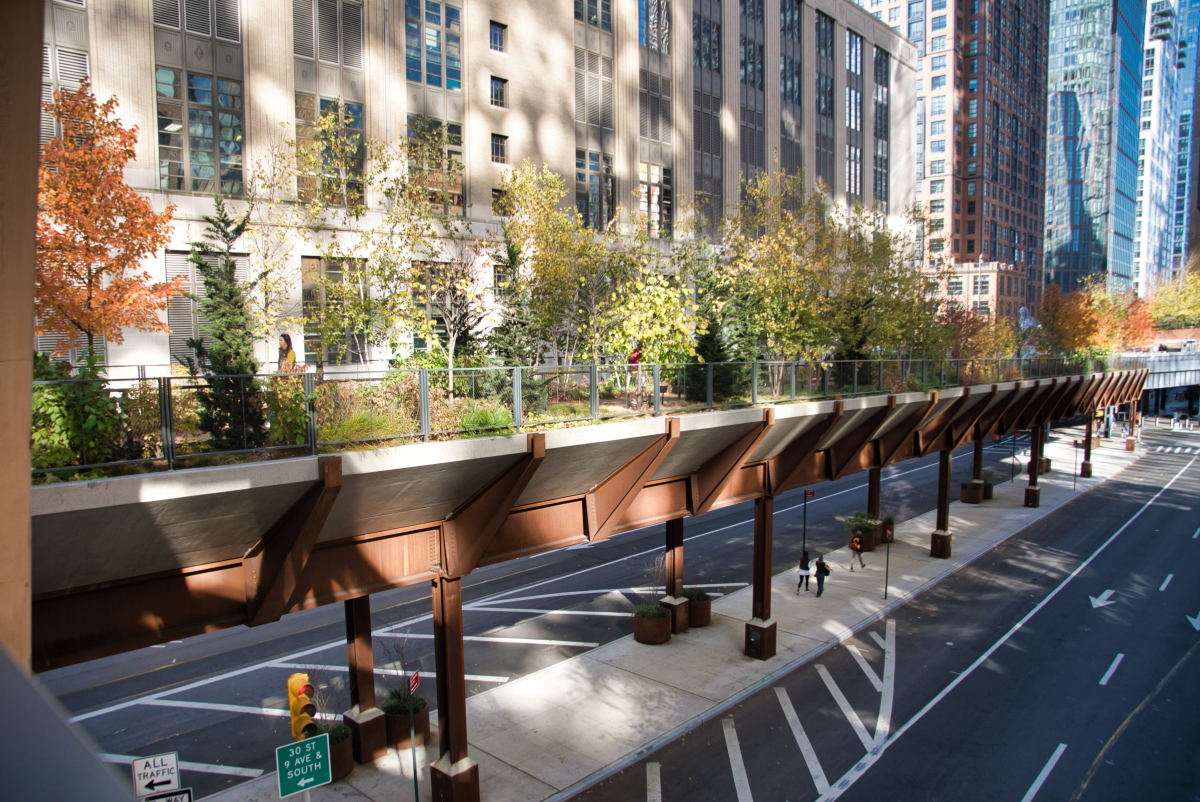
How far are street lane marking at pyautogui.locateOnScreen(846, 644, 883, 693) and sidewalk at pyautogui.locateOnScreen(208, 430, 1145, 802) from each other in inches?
21.8

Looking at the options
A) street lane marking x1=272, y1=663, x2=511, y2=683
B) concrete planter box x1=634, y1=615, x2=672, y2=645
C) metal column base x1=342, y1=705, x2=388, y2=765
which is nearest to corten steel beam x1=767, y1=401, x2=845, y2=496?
concrete planter box x1=634, y1=615, x2=672, y2=645

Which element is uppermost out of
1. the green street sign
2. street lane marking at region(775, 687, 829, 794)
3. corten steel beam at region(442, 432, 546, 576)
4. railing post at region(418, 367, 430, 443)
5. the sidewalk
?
railing post at region(418, 367, 430, 443)

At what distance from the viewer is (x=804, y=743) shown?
15.0 m

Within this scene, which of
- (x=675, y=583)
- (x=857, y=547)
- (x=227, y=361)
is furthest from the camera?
(x=857, y=547)

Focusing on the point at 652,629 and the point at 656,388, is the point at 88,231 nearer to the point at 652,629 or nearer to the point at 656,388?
the point at 656,388

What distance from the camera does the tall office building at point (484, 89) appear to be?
75.0 feet

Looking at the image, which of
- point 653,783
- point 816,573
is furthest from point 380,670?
point 816,573

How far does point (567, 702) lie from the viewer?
54.7ft

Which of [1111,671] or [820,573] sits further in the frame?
[820,573]

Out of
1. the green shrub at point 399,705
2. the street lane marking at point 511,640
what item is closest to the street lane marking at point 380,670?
the street lane marking at point 511,640

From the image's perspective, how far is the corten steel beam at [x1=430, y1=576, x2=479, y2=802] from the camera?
41.3 ft

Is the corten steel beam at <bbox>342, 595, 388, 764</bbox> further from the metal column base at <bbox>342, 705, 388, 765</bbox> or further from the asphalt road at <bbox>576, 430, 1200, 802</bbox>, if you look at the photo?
the asphalt road at <bbox>576, 430, 1200, 802</bbox>

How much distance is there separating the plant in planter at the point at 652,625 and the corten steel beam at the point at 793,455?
15.2 feet

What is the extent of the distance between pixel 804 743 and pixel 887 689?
3.72 meters
